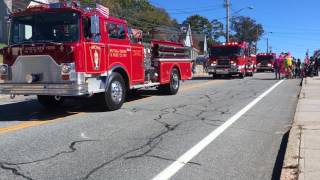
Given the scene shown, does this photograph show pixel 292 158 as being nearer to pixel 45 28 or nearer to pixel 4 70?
pixel 45 28

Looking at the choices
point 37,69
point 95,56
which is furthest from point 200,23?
point 37,69

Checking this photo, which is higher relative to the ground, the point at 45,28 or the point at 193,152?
the point at 45,28

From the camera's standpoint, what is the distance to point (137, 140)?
9.45 m

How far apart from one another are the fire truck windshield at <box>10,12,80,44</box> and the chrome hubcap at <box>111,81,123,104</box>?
1951 mm

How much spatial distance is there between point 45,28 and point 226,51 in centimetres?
2355

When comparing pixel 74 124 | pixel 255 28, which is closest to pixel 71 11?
pixel 74 124

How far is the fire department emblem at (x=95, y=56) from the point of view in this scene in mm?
12516

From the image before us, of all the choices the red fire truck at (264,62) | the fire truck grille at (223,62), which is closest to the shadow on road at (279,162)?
the fire truck grille at (223,62)

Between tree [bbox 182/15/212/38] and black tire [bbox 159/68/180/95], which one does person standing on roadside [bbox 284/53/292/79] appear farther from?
tree [bbox 182/15/212/38]

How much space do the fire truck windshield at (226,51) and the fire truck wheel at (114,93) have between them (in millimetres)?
21562

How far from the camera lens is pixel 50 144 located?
892 centimetres

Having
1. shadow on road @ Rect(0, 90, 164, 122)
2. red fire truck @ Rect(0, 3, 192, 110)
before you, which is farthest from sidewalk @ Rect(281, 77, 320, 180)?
shadow on road @ Rect(0, 90, 164, 122)

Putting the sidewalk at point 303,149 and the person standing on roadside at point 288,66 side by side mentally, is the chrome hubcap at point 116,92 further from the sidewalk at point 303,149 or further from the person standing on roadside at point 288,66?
the person standing on roadside at point 288,66

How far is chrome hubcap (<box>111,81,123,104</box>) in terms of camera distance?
533 inches
